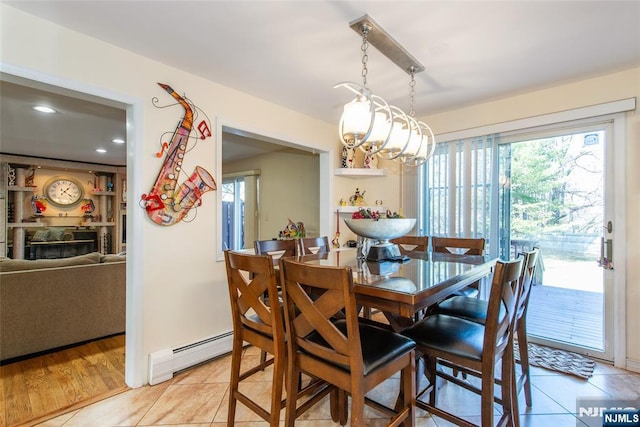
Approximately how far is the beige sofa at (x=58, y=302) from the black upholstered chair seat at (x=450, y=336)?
2.81 metres

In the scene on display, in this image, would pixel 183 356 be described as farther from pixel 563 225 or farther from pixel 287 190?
pixel 563 225

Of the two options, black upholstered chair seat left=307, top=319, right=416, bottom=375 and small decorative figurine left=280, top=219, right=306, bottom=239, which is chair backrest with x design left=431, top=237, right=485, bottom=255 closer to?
black upholstered chair seat left=307, top=319, right=416, bottom=375

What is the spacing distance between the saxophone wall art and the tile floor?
1185 millimetres

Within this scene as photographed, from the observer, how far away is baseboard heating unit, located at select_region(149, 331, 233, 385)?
2100 millimetres

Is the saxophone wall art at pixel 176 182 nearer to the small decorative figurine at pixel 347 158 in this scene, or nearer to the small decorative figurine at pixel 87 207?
the small decorative figurine at pixel 347 158

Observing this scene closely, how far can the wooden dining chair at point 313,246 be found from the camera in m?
2.49

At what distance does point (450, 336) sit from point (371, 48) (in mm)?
1840

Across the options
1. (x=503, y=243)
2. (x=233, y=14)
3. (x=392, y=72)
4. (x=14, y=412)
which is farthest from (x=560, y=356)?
(x=14, y=412)

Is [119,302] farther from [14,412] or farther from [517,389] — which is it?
[517,389]

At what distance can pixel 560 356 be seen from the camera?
8.16 feet

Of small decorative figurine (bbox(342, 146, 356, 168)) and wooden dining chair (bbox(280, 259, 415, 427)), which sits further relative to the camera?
small decorative figurine (bbox(342, 146, 356, 168))

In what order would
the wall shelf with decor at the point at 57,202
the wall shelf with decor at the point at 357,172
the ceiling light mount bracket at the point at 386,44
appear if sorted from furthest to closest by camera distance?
the wall shelf with decor at the point at 57,202, the wall shelf with decor at the point at 357,172, the ceiling light mount bracket at the point at 386,44

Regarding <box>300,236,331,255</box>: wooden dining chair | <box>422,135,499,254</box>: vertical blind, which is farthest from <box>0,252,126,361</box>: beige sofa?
<box>422,135,499,254</box>: vertical blind

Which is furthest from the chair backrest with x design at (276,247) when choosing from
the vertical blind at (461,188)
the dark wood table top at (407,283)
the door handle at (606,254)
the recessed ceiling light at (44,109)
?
the recessed ceiling light at (44,109)
